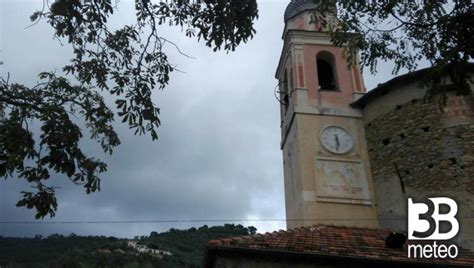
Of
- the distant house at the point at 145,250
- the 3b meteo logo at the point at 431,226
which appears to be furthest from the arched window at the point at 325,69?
the distant house at the point at 145,250

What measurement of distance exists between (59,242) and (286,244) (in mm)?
31630

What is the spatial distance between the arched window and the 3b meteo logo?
595cm

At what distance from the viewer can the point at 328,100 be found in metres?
14.8

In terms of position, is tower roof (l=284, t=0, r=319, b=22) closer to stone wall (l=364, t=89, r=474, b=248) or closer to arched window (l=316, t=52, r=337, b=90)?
arched window (l=316, t=52, r=337, b=90)

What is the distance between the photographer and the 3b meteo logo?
840cm

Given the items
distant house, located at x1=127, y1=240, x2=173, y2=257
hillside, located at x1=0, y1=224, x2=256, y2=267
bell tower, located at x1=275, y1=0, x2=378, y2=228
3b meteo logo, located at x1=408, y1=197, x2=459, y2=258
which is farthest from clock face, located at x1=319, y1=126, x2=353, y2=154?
distant house, located at x1=127, y1=240, x2=173, y2=257

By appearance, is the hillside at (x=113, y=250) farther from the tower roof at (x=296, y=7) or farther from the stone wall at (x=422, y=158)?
the stone wall at (x=422, y=158)

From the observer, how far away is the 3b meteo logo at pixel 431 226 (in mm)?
8398

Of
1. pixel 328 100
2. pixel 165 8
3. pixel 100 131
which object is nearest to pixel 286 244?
pixel 100 131

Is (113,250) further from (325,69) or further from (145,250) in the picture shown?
(325,69)

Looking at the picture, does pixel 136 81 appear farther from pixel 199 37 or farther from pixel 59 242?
pixel 59 242

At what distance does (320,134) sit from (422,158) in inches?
123

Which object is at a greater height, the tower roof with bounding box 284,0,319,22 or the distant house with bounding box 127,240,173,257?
the tower roof with bounding box 284,0,319,22

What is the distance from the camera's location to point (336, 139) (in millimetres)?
13984
